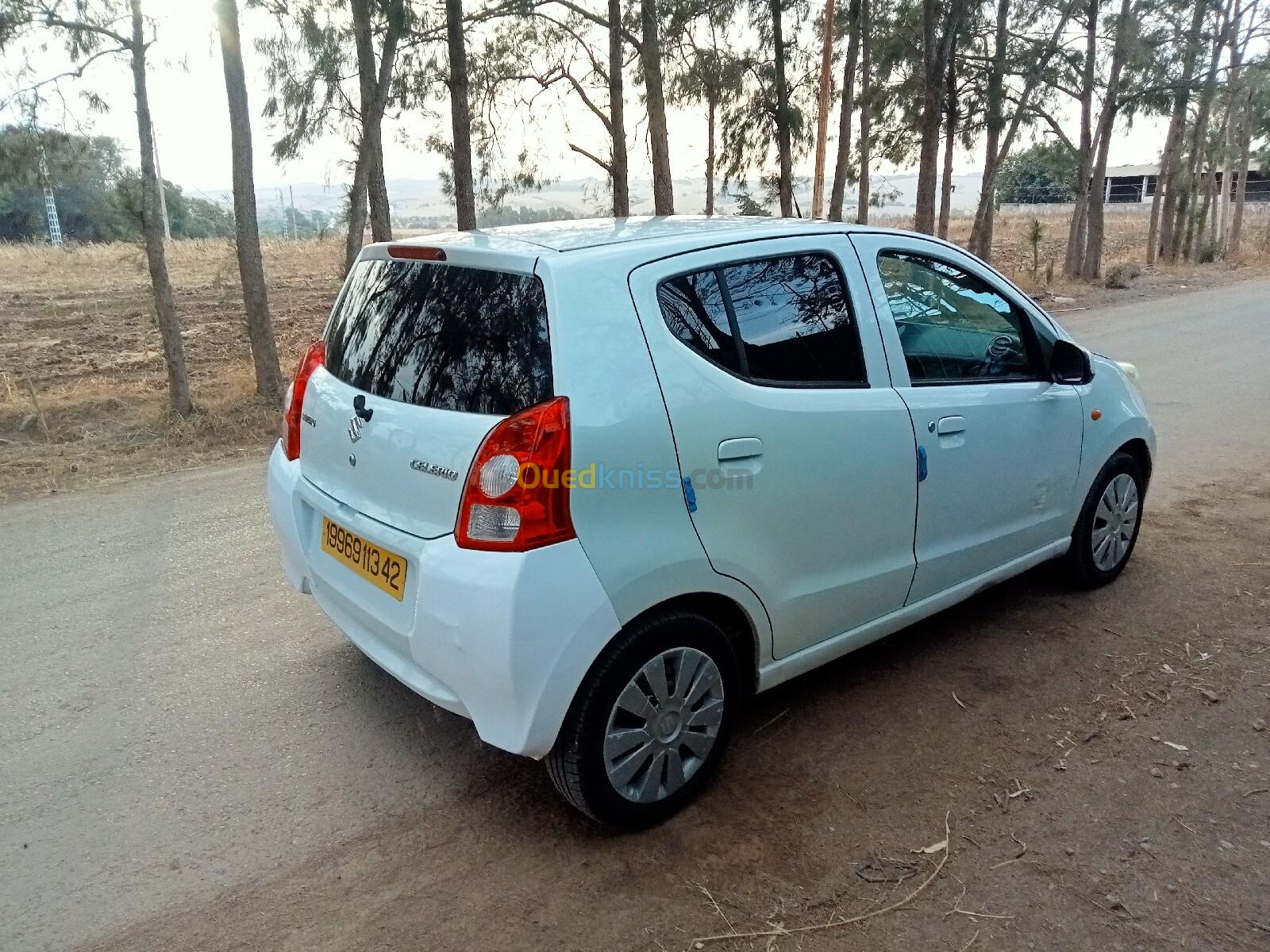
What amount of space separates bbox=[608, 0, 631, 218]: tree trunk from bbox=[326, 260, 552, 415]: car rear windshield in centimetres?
1183

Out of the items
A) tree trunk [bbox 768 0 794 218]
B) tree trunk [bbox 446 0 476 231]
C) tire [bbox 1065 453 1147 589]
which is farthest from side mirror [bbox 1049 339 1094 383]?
tree trunk [bbox 768 0 794 218]

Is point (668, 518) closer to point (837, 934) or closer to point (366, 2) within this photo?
point (837, 934)

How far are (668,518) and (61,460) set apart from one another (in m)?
6.72

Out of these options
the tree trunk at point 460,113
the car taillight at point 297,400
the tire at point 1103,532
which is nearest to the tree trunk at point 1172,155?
the tree trunk at point 460,113

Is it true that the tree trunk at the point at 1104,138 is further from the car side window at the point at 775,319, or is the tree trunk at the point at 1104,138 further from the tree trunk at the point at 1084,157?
the car side window at the point at 775,319

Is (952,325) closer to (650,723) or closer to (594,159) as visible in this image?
(650,723)

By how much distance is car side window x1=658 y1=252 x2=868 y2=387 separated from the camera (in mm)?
2912

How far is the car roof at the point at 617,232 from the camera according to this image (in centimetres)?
299

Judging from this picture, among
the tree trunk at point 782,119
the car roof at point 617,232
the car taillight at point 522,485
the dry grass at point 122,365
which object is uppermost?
the tree trunk at point 782,119

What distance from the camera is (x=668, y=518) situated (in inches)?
107

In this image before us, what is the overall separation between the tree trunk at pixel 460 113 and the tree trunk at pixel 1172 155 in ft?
67.2

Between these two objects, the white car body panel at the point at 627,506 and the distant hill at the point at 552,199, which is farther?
the distant hill at the point at 552,199

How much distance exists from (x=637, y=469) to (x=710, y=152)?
1886 centimetres

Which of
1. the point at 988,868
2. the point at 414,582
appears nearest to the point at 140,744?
the point at 414,582
